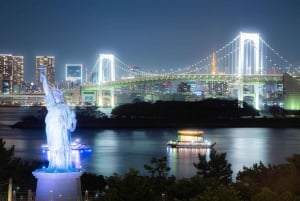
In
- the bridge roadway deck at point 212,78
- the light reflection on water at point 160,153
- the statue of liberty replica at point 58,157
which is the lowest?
the light reflection on water at point 160,153

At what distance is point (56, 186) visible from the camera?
15.3 feet

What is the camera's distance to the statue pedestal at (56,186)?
15.2 feet

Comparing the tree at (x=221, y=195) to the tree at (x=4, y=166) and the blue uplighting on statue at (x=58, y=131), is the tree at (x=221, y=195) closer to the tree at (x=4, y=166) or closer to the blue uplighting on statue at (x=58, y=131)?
the blue uplighting on statue at (x=58, y=131)

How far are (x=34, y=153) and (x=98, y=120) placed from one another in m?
15.3

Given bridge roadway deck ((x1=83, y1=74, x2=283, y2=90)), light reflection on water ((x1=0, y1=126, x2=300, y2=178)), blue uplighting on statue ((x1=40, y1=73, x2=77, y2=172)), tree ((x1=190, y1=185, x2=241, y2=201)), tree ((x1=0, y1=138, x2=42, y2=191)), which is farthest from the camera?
bridge roadway deck ((x1=83, y1=74, x2=283, y2=90))

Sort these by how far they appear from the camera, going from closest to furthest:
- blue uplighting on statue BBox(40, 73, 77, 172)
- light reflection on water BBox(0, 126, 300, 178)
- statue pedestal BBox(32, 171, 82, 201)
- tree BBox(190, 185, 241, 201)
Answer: tree BBox(190, 185, 241, 201) → statue pedestal BBox(32, 171, 82, 201) → blue uplighting on statue BBox(40, 73, 77, 172) → light reflection on water BBox(0, 126, 300, 178)

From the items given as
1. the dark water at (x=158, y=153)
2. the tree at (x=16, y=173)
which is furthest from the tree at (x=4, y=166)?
the dark water at (x=158, y=153)

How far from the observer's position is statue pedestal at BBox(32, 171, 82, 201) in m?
4.63

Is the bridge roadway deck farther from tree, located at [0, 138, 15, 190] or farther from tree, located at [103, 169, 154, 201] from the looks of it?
tree, located at [103, 169, 154, 201]

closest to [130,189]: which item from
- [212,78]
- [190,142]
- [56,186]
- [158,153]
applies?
[56,186]

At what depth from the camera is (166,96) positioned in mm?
42500

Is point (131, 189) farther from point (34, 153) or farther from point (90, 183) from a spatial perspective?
point (34, 153)

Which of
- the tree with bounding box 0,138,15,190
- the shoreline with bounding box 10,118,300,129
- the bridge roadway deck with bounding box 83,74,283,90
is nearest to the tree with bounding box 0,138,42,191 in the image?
the tree with bounding box 0,138,15,190

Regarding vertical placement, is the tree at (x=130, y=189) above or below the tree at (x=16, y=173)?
above
